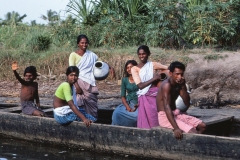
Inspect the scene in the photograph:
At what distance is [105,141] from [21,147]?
55.5 inches

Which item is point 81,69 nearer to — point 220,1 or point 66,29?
point 220,1

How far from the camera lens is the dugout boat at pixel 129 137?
500cm

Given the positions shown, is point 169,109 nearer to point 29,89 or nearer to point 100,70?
point 100,70

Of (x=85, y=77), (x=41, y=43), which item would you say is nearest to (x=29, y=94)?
(x=85, y=77)

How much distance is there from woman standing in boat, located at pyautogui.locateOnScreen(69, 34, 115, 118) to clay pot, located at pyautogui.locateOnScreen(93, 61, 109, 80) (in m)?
0.06

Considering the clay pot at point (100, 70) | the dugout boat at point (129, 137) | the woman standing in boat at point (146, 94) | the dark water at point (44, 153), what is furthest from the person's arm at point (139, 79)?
the clay pot at point (100, 70)

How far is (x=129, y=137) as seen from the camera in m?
5.71

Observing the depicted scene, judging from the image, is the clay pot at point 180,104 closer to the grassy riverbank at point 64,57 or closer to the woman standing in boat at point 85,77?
the woman standing in boat at point 85,77

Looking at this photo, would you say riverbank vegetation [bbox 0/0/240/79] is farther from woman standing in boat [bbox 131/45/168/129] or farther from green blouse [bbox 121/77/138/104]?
woman standing in boat [bbox 131/45/168/129]

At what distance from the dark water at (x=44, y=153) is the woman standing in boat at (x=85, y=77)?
72 centimetres

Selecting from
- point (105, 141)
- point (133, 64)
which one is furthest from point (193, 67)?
point (105, 141)

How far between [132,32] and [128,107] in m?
6.48

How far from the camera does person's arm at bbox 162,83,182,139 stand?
518 centimetres

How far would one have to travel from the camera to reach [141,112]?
19.6 feet
